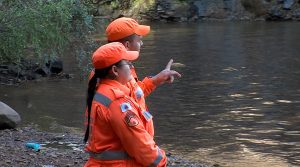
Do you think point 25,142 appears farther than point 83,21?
No

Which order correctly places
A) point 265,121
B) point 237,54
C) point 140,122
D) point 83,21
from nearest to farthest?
1. point 140,122
2. point 265,121
3. point 83,21
4. point 237,54

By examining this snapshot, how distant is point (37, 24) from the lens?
532 inches

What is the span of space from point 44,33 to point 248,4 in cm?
4372

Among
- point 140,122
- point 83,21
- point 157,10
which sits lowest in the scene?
point 157,10

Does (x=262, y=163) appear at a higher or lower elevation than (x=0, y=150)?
lower

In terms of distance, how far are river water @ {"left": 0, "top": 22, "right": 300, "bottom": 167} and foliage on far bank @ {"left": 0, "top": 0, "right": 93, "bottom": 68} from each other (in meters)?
1.92

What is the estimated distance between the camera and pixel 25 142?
1145cm

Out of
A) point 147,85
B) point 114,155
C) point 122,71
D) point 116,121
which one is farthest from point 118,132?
point 147,85

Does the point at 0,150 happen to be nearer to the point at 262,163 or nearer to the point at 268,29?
the point at 262,163

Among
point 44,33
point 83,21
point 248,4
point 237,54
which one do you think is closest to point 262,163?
point 44,33

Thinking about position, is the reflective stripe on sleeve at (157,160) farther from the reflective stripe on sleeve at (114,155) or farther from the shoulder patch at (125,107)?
the shoulder patch at (125,107)

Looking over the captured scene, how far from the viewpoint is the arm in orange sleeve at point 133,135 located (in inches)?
149

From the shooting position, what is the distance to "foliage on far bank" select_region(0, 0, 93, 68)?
12891 millimetres

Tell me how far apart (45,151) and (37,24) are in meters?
4.11
